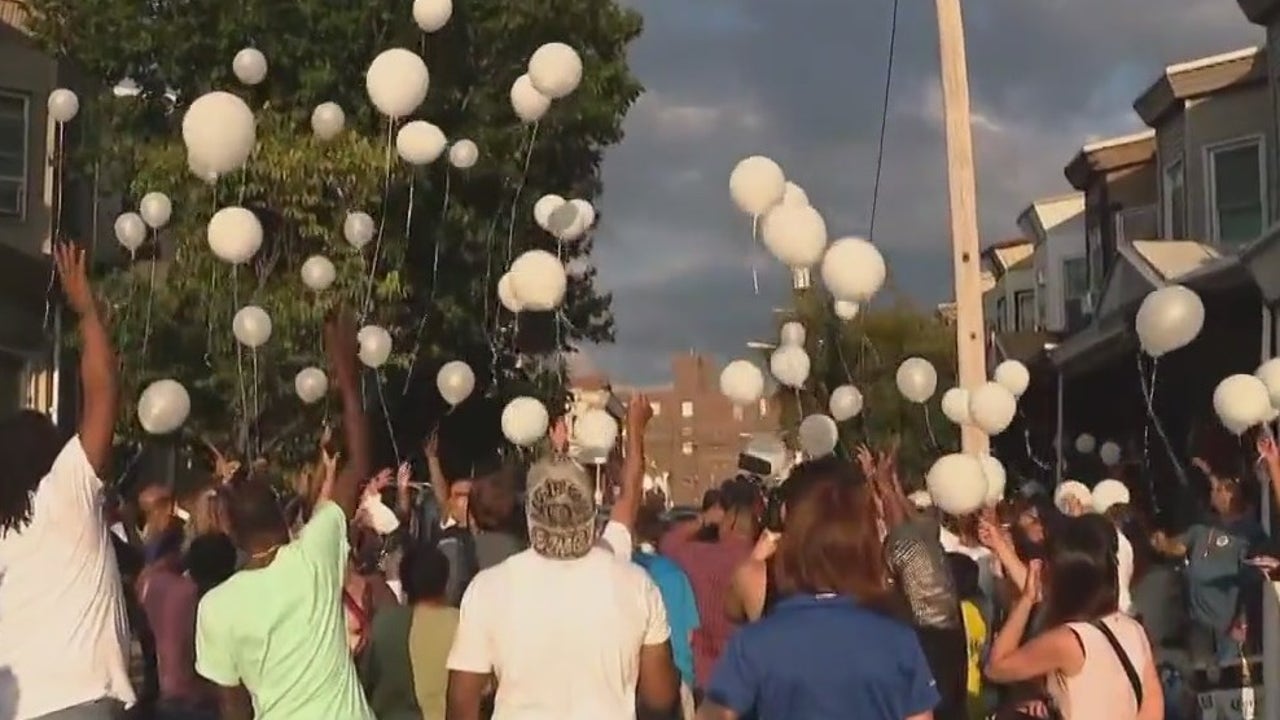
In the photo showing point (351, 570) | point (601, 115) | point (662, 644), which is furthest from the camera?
point (601, 115)

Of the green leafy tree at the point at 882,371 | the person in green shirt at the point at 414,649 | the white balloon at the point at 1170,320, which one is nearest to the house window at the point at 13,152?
the green leafy tree at the point at 882,371

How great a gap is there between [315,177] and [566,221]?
5.73 m

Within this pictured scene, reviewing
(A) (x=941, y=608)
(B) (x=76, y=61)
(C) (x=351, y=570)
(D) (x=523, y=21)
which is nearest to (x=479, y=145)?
(D) (x=523, y=21)

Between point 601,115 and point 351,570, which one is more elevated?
point 601,115

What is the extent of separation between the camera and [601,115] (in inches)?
832

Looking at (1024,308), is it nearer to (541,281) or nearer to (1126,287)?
(1126,287)

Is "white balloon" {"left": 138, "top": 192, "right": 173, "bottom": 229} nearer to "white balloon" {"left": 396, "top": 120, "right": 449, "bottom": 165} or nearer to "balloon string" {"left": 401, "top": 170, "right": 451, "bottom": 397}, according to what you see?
"white balloon" {"left": 396, "top": 120, "right": 449, "bottom": 165}

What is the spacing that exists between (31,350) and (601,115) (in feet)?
24.8

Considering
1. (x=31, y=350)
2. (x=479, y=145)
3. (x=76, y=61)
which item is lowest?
(x=31, y=350)

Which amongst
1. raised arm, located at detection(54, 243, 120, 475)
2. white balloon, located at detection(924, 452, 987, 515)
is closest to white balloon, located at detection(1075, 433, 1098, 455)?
white balloon, located at detection(924, 452, 987, 515)

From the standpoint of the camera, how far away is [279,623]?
16.6 ft

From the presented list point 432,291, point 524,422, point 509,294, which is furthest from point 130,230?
point 432,291

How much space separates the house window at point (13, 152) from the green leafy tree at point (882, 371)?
30.9 ft

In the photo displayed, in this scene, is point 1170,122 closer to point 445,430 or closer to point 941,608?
point 445,430
